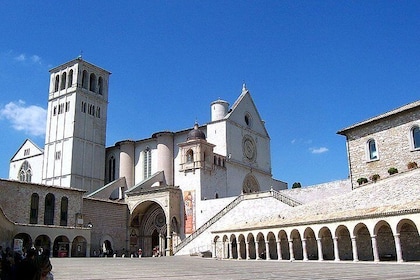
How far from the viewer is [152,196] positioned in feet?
150

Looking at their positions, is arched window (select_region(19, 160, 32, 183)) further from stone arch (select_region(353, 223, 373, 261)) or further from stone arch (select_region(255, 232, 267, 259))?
stone arch (select_region(353, 223, 373, 261))

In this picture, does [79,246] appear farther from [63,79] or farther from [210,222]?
[63,79]

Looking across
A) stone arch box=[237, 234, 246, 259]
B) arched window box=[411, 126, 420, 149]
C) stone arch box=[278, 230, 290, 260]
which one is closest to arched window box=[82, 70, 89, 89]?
stone arch box=[237, 234, 246, 259]

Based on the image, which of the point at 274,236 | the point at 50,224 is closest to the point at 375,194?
the point at 274,236

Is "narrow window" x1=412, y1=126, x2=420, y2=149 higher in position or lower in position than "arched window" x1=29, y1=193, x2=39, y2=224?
higher

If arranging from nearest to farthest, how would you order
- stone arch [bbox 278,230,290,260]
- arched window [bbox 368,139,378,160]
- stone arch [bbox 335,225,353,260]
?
1. stone arch [bbox 335,225,353,260]
2. stone arch [bbox 278,230,290,260]
3. arched window [bbox 368,139,378,160]

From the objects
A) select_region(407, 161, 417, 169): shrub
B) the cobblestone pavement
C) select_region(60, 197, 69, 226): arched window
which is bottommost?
the cobblestone pavement

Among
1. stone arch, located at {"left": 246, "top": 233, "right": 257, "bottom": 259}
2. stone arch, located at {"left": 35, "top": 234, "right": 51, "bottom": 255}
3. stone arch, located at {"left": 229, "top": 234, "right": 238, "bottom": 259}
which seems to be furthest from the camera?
stone arch, located at {"left": 35, "top": 234, "right": 51, "bottom": 255}

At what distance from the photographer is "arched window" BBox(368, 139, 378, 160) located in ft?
103

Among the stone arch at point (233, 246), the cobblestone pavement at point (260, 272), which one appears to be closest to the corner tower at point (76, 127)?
the stone arch at point (233, 246)

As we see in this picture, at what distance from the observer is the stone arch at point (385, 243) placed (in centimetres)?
2369

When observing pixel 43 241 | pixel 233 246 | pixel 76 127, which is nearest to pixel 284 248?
pixel 233 246

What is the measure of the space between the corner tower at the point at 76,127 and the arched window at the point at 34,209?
52.8ft

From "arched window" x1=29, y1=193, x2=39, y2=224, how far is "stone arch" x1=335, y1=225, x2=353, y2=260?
25.2m
